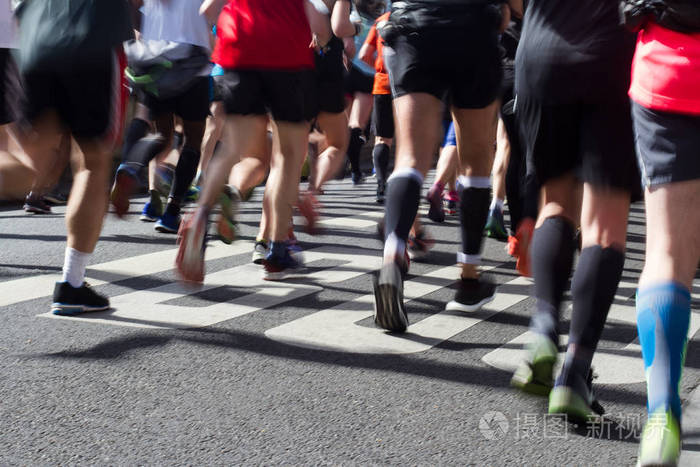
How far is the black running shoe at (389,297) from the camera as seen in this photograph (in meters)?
3.42

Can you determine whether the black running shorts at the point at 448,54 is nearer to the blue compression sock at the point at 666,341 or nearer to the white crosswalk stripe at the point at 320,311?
the white crosswalk stripe at the point at 320,311

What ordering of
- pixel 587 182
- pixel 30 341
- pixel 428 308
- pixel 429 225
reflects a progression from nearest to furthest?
pixel 587 182 < pixel 30 341 < pixel 428 308 < pixel 429 225

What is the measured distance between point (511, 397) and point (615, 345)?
2.76ft

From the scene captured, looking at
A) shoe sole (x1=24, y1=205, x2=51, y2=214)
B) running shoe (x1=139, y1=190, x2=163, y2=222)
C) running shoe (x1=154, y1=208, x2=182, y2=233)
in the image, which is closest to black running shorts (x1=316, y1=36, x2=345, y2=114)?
running shoe (x1=154, y1=208, x2=182, y2=233)

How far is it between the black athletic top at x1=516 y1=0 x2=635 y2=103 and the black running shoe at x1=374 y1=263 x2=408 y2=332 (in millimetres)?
939

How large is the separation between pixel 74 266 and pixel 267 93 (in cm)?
133

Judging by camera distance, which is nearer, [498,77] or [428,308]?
[498,77]

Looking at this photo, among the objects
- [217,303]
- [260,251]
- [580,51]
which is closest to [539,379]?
[580,51]

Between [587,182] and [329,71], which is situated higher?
[329,71]

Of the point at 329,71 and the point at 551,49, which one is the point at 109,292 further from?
the point at 551,49

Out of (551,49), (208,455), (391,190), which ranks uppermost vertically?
(551,49)

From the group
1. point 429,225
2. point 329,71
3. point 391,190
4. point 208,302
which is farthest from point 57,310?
point 429,225

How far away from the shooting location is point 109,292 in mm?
4516

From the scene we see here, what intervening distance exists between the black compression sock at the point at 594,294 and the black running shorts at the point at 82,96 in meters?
2.18
